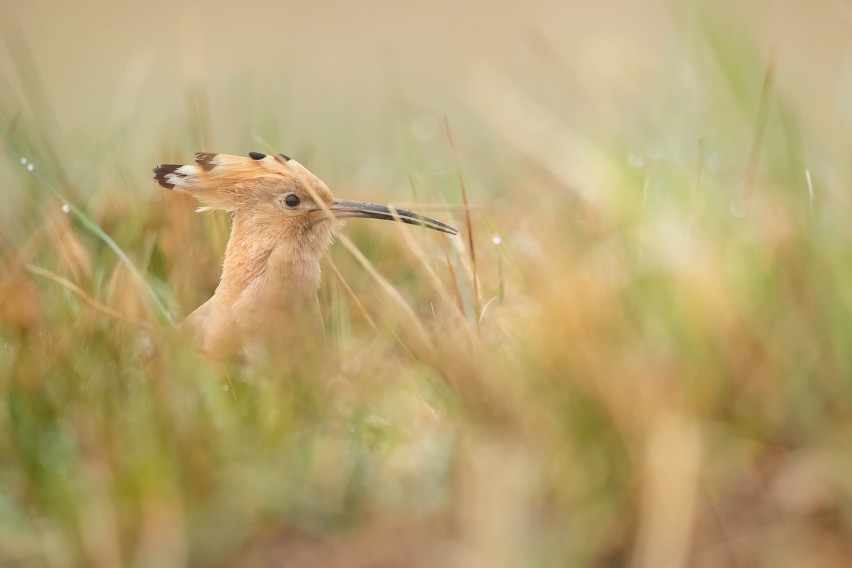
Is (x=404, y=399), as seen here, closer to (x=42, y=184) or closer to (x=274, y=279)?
(x=274, y=279)

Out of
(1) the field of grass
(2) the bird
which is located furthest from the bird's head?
(1) the field of grass

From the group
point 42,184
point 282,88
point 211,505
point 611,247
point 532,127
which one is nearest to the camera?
point 211,505

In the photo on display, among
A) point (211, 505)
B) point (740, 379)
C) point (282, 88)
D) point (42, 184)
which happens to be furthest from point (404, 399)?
point (282, 88)

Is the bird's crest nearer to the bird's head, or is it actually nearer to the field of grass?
the bird's head

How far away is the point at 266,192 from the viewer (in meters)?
2.11

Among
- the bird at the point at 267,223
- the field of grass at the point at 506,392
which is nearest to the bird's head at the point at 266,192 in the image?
the bird at the point at 267,223

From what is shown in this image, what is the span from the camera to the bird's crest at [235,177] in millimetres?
2070

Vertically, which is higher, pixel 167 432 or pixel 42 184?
pixel 42 184

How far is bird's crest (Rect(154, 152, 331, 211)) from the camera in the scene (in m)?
2.07

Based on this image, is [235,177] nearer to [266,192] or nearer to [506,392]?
[266,192]

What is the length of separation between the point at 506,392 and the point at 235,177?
0.88 m

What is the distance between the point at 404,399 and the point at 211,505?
374 mm

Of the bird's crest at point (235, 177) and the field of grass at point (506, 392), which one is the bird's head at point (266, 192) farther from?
the field of grass at point (506, 392)

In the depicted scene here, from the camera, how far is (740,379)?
1.45 m
